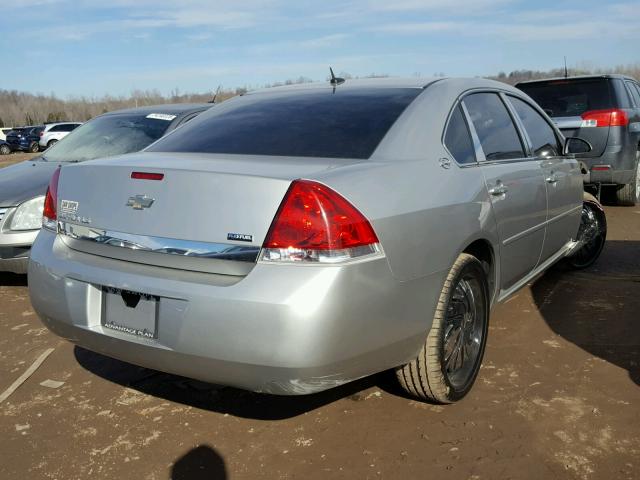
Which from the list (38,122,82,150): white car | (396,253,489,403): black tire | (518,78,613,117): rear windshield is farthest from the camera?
(38,122,82,150): white car

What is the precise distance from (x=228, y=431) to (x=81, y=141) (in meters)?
4.42

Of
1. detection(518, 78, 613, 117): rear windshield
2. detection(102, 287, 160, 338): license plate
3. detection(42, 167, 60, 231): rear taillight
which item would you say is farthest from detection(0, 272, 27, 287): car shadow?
detection(518, 78, 613, 117): rear windshield

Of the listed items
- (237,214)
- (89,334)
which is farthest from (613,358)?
(89,334)

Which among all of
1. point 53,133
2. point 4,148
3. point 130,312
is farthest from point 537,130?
point 4,148

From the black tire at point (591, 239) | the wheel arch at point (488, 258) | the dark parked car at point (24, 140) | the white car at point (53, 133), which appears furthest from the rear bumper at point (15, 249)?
the dark parked car at point (24, 140)

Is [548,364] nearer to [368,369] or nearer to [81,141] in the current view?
[368,369]

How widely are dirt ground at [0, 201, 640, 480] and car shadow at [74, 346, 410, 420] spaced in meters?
0.01

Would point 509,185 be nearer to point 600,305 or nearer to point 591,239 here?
point 600,305

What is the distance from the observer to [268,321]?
222 cm

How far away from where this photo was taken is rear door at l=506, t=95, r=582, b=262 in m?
4.05

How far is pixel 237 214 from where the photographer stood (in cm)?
233

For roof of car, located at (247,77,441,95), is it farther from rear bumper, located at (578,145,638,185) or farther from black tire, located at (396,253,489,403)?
rear bumper, located at (578,145,638,185)

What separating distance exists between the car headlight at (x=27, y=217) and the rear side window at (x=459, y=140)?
3.40m

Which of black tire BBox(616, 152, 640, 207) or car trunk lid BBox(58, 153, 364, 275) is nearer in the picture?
car trunk lid BBox(58, 153, 364, 275)
